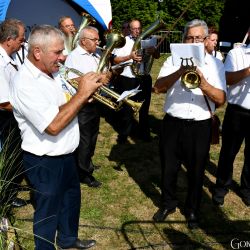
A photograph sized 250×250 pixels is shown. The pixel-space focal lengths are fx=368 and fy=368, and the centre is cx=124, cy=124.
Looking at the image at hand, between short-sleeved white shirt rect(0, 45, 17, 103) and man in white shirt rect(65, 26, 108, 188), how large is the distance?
79 cm

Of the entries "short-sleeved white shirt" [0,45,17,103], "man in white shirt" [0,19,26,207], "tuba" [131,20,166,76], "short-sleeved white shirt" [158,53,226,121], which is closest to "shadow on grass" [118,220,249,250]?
"short-sleeved white shirt" [158,53,226,121]

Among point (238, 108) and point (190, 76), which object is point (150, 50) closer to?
point (238, 108)

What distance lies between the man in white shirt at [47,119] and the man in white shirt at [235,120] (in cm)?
181

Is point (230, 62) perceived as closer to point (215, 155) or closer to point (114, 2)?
point (215, 155)

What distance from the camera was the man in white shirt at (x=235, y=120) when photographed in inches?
158

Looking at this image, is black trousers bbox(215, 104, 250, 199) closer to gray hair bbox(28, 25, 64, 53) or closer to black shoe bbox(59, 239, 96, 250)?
black shoe bbox(59, 239, 96, 250)

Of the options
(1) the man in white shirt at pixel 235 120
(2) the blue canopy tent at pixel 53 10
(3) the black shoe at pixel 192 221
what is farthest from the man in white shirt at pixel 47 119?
(2) the blue canopy tent at pixel 53 10

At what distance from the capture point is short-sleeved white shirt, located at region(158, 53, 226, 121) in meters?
3.60

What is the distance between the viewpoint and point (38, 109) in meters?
2.69

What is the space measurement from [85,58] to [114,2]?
35.6 ft

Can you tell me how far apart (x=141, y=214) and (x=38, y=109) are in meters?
2.19

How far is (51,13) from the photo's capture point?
8.74 meters

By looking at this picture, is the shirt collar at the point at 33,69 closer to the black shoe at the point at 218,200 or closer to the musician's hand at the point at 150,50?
the black shoe at the point at 218,200

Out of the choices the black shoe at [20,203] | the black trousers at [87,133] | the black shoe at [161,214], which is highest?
the black trousers at [87,133]
